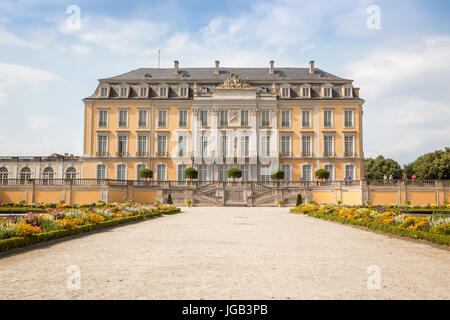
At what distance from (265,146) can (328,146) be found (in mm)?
7719

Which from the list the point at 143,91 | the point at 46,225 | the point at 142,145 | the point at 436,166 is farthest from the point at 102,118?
the point at 436,166

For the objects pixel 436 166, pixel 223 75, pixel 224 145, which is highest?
pixel 223 75

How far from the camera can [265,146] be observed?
47.5 m

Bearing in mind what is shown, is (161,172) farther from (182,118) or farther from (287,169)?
(287,169)

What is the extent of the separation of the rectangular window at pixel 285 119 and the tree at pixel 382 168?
3062cm

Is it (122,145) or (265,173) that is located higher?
(122,145)

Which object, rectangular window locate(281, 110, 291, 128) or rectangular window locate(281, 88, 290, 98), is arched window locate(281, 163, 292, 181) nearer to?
rectangular window locate(281, 110, 291, 128)

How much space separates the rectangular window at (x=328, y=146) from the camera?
47491 millimetres

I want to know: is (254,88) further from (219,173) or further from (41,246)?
(41,246)

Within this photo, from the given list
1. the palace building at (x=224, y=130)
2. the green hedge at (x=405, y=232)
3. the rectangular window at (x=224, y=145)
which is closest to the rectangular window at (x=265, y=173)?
the palace building at (x=224, y=130)

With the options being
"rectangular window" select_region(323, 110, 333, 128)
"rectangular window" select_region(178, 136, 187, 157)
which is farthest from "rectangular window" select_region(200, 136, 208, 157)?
"rectangular window" select_region(323, 110, 333, 128)

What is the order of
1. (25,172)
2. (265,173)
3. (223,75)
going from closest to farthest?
(265,173), (223,75), (25,172)

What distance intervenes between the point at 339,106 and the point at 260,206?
733 inches
